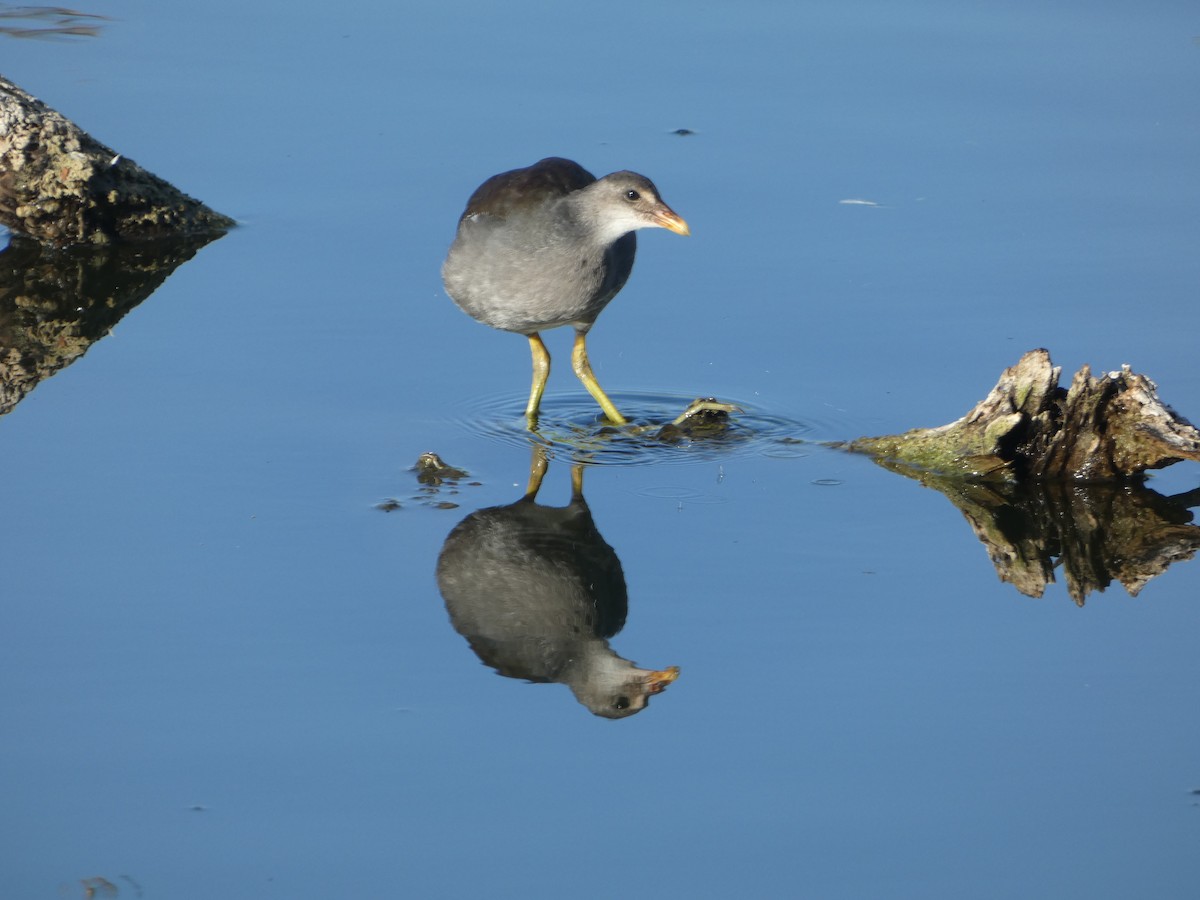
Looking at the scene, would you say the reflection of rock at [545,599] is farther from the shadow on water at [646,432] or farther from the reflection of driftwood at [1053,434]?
the reflection of driftwood at [1053,434]

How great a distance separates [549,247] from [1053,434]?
194 centimetres

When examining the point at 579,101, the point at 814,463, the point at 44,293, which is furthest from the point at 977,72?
the point at 44,293

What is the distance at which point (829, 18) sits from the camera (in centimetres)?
1056

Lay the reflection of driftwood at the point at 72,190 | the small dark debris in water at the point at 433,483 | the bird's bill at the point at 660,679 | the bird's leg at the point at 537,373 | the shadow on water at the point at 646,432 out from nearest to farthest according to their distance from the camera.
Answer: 1. the bird's bill at the point at 660,679
2. the small dark debris in water at the point at 433,483
3. the shadow on water at the point at 646,432
4. the bird's leg at the point at 537,373
5. the reflection of driftwood at the point at 72,190

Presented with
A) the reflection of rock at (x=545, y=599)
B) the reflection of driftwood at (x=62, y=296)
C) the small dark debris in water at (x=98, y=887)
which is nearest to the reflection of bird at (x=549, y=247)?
the reflection of rock at (x=545, y=599)

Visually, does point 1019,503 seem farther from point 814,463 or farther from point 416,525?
point 416,525

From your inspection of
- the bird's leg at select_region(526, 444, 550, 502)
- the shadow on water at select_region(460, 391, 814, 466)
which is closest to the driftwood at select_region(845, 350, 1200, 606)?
the shadow on water at select_region(460, 391, 814, 466)

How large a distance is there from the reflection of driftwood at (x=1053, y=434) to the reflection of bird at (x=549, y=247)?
3.98 feet

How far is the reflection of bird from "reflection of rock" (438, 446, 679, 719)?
2.95 ft

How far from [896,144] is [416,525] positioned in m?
4.33

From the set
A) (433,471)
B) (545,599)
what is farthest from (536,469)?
(545,599)

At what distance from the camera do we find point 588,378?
22.1 ft

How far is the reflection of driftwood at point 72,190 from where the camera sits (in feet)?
26.5

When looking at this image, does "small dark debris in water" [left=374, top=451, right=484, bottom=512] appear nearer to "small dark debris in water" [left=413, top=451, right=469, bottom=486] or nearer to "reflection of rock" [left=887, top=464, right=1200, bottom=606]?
"small dark debris in water" [left=413, top=451, right=469, bottom=486]
